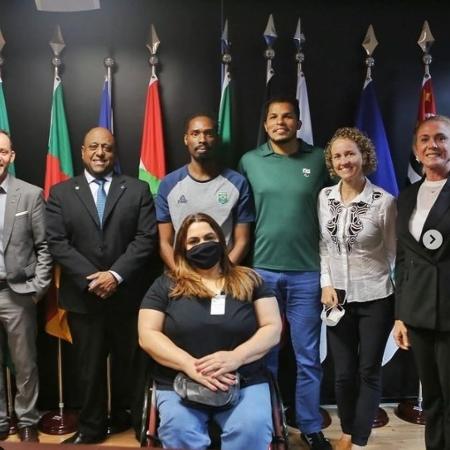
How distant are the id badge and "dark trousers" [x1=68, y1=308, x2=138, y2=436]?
771 millimetres

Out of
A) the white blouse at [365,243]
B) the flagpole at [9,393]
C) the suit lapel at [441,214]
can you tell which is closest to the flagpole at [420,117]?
the white blouse at [365,243]

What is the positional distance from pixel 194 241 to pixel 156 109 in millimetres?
1188

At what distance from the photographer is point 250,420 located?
6.37ft

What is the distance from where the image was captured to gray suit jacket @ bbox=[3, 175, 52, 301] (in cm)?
271

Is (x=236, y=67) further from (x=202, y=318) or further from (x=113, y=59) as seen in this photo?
(x=202, y=318)

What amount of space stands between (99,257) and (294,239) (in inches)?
→ 40.6

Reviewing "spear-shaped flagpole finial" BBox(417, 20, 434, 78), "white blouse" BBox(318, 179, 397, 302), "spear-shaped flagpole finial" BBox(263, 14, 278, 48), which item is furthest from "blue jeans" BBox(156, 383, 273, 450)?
"spear-shaped flagpole finial" BBox(417, 20, 434, 78)

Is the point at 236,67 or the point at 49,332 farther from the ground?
the point at 236,67

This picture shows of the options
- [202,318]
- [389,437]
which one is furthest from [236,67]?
[389,437]

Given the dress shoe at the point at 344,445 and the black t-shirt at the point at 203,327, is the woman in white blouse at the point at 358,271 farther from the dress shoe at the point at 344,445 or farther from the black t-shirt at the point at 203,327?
the black t-shirt at the point at 203,327

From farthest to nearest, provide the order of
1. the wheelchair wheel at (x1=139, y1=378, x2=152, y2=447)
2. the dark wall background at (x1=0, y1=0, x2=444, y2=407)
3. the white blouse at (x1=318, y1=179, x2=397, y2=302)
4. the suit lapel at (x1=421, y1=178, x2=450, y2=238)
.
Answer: the dark wall background at (x1=0, y1=0, x2=444, y2=407)
the white blouse at (x1=318, y1=179, x2=397, y2=302)
the suit lapel at (x1=421, y1=178, x2=450, y2=238)
the wheelchair wheel at (x1=139, y1=378, x2=152, y2=447)

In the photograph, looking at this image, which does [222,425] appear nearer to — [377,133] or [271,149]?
[271,149]

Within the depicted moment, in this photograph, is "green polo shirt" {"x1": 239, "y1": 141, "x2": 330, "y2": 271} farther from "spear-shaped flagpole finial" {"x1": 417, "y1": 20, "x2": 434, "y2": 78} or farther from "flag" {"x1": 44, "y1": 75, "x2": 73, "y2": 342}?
"flag" {"x1": 44, "y1": 75, "x2": 73, "y2": 342}

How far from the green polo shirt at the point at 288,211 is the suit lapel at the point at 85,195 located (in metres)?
0.86
